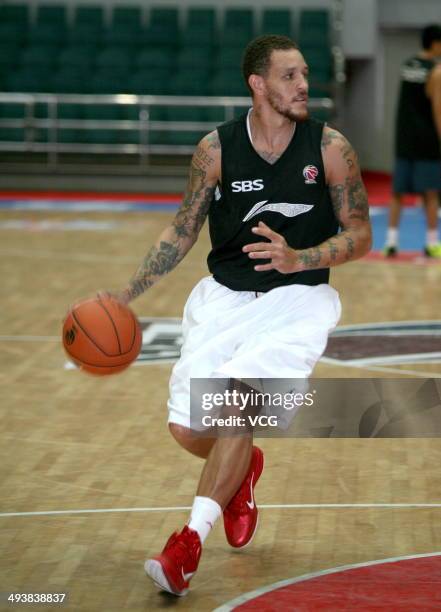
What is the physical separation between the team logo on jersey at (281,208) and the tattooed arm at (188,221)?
186 mm

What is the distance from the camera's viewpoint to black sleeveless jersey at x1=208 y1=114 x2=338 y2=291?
159 inches

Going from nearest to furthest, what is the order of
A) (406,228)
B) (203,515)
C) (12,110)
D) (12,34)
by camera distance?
(203,515), (406,228), (12,110), (12,34)

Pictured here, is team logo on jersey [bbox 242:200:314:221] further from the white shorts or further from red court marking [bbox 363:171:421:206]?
red court marking [bbox 363:171:421:206]

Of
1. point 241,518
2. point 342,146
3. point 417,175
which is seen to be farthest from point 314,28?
point 241,518

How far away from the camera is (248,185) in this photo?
4062mm

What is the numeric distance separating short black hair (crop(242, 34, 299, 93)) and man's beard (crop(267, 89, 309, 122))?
0.08 m

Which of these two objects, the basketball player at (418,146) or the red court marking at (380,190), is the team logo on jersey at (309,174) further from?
the red court marking at (380,190)

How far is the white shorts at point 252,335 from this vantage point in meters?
3.85

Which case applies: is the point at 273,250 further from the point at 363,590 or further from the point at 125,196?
the point at 125,196

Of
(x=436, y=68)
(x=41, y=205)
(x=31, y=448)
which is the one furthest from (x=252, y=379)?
(x=41, y=205)

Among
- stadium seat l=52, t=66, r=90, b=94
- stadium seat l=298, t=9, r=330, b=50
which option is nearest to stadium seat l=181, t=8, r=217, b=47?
stadium seat l=298, t=9, r=330, b=50

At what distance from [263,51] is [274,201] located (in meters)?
0.49

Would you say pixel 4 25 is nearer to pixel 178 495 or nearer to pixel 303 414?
pixel 303 414

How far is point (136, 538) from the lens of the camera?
166 inches
